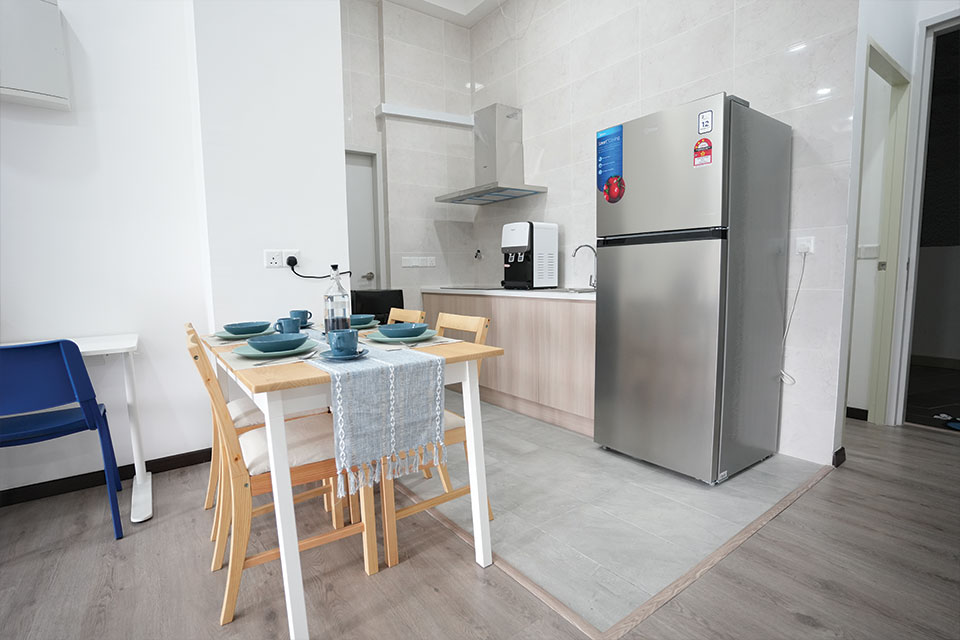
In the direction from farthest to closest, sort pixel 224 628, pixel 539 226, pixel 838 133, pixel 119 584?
1. pixel 539 226
2. pixel 838 133
3. pixel 119 584
4. pixel 224 628

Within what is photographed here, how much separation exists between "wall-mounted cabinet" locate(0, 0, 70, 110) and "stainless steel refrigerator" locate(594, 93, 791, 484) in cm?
258

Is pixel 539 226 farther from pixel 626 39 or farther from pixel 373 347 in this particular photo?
pixel 373 347

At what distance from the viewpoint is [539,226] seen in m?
3.58

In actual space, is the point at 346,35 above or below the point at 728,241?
above

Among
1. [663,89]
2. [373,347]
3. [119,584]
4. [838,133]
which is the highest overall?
[663,89]

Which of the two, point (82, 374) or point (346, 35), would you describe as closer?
point (82, 374)

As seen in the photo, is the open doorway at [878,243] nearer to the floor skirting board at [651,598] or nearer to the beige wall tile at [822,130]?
the beige wall tile at [822,130]

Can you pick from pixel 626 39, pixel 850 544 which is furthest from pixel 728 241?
pixel 626 39

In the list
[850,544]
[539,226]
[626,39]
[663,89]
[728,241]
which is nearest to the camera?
[850,544]

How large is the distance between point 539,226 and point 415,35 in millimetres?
2232

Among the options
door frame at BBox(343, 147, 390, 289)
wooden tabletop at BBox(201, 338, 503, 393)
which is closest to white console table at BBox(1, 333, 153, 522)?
wooden tabletop at BBox(201, 338, 503, 393)

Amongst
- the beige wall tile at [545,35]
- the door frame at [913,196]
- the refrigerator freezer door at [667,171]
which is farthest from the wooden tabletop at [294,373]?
the beige wall tile at [545,35]

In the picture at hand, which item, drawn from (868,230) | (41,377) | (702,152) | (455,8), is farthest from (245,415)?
(455,8)

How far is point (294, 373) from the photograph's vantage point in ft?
4.23
